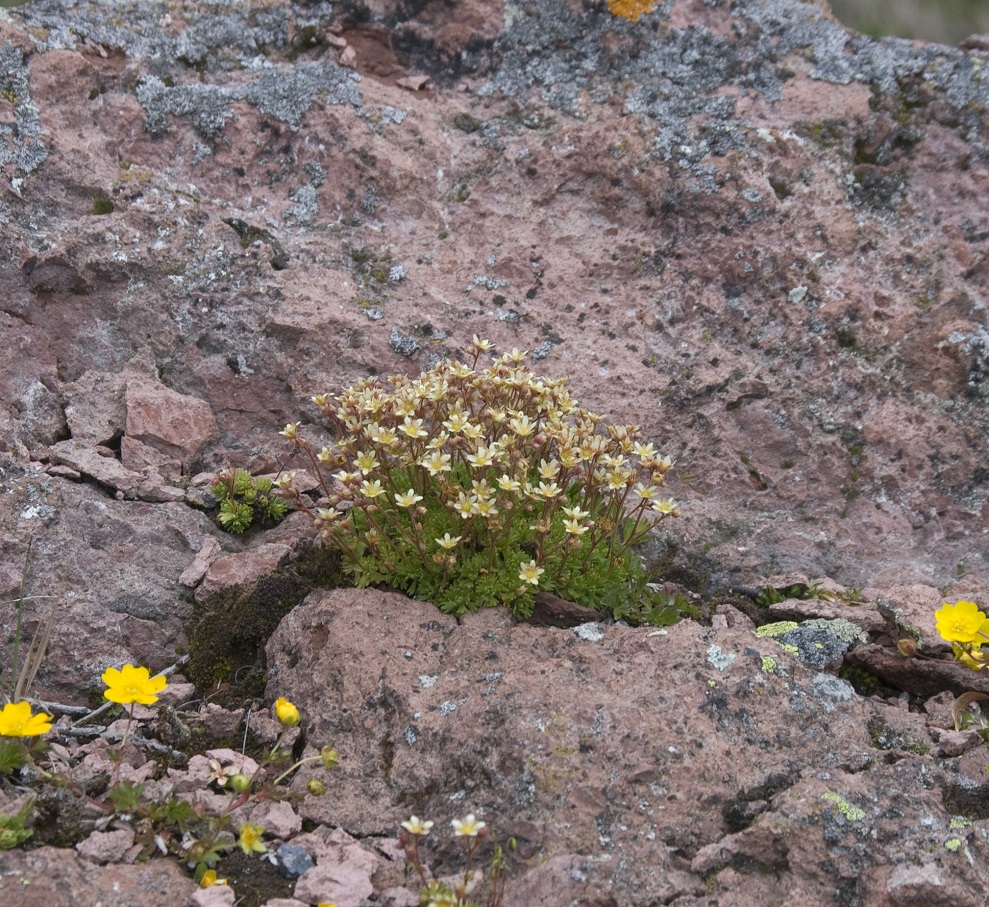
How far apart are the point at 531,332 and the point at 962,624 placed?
7.73 feet

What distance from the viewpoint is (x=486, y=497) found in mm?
3564

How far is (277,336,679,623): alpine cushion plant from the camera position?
11.8 feet

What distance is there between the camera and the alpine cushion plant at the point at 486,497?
3.61m

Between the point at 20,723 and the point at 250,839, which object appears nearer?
the point at 250,839

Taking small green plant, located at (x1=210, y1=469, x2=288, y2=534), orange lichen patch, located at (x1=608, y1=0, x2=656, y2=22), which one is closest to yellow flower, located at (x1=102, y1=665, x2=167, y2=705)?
small green plant, located at (x1=210, y1=469, x2=288, y2=534)

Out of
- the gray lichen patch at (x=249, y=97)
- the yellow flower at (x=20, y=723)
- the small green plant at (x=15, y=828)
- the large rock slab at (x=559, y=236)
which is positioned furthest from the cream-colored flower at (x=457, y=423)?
the gray lichen patch at (x=249, y=97)

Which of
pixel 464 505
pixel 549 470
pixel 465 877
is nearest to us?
pixel 465 877

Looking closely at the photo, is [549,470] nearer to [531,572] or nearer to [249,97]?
[531,572]

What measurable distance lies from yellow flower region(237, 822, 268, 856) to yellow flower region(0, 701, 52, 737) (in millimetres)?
678

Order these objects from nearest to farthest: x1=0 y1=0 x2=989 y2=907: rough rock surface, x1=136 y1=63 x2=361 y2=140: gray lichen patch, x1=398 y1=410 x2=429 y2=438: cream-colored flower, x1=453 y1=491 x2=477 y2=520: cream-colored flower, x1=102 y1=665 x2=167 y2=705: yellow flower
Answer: x1=102 y1=665 x2=167 y2=705: yellow flower
x1=0 y1=0 x2=989 y2=907: rough rock surface
x1=453 y1=491 x2=477 y2=520: cream-colored flower
x1=398 y1=410 x2=429 y2=438: cream-colored flower
x1=136 y1=63 x2=361 y2=140: gray lichen patch

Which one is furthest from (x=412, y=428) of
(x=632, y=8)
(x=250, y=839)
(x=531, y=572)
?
(x=632, y=8)

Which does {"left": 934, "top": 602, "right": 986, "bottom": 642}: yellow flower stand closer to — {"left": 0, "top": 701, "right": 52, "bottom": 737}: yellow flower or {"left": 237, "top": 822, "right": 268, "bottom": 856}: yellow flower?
{"left": 237, "top": 822, "right": 268, "bottom": 856}: yellow flower

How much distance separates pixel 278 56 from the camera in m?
5.24

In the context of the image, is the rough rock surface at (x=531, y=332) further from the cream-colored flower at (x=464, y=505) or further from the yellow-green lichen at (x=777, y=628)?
the cream-colored flower at (x=464, y=505)
